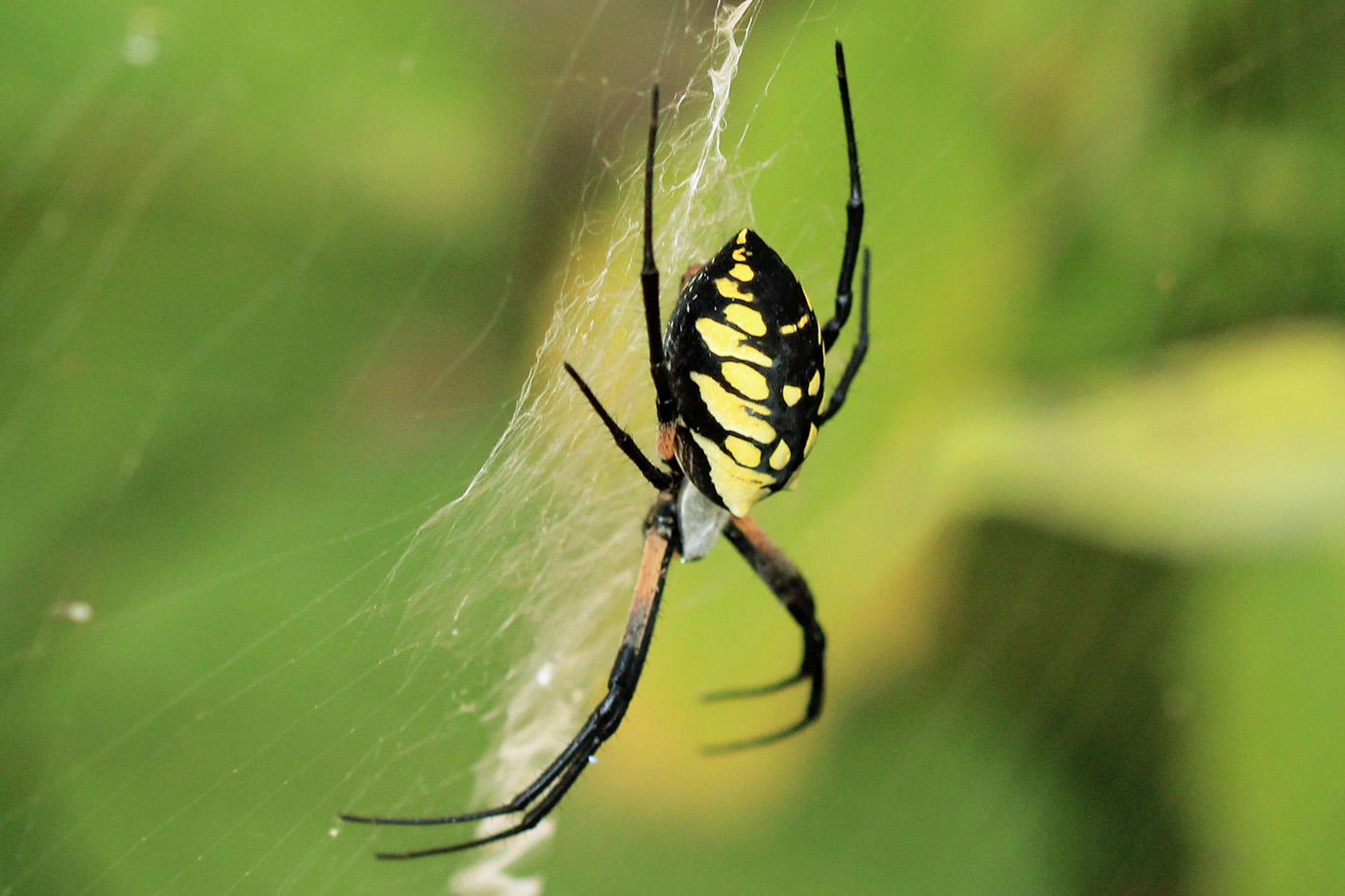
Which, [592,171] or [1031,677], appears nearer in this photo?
[592,171]

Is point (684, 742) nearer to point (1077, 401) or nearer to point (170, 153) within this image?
point (1077, 401)

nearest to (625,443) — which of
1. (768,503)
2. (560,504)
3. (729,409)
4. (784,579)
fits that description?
(729,409)

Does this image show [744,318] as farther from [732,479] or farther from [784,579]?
[784,579]

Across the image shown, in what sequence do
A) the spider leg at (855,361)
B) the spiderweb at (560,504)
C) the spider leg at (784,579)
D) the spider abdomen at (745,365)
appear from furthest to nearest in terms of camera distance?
the spider leg at (784,579) → the spider leg at (855,361) → the spiderweb at (560,504) → the spider abdomen at (745,365)

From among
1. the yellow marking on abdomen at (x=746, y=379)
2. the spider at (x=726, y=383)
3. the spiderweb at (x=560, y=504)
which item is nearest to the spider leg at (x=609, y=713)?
the spider at (x=726, y=383)

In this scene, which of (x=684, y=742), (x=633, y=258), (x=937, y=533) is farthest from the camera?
A: (x=684, y=742)

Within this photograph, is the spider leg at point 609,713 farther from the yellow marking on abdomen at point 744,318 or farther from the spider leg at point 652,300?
the yellow marking on abdomen at point 744,318

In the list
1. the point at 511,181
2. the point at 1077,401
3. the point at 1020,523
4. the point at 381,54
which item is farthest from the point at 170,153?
the point at 1077,401
